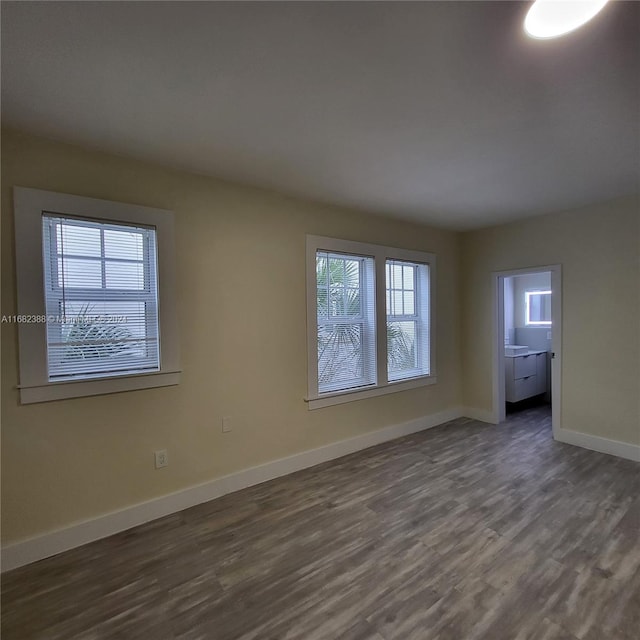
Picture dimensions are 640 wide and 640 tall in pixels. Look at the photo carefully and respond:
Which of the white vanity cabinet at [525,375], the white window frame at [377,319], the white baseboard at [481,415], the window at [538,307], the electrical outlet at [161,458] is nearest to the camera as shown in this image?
the electrical outlet at [161,458]

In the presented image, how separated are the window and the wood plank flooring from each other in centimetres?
308

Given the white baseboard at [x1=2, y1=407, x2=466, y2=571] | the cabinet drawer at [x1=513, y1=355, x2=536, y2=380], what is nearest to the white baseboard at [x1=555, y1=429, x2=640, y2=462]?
the cabinet drawer at [x1=513, y1=355, x2=536, y2=380]

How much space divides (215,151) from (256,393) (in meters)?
1.86

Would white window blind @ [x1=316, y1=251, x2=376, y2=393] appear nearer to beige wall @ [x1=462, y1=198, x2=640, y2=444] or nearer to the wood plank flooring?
the wood plank flooring

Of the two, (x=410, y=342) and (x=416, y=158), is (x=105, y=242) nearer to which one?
(x=416, y=158)

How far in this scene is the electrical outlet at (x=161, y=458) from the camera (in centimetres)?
246

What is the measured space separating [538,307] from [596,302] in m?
2.21

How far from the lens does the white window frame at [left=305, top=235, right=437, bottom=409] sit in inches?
127

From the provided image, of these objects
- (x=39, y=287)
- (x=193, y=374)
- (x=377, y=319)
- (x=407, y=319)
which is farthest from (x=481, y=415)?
(x=39, y=287)

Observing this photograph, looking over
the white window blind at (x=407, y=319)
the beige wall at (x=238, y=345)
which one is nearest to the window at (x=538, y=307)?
the beige wall at (x=238, y=345)

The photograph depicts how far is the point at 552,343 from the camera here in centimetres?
374

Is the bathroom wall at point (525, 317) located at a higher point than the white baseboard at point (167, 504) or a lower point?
higher

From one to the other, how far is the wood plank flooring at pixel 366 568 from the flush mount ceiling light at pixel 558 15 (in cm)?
249

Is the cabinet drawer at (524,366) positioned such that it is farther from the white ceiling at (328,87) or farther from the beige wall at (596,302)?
the white ceiling at (328,87)
